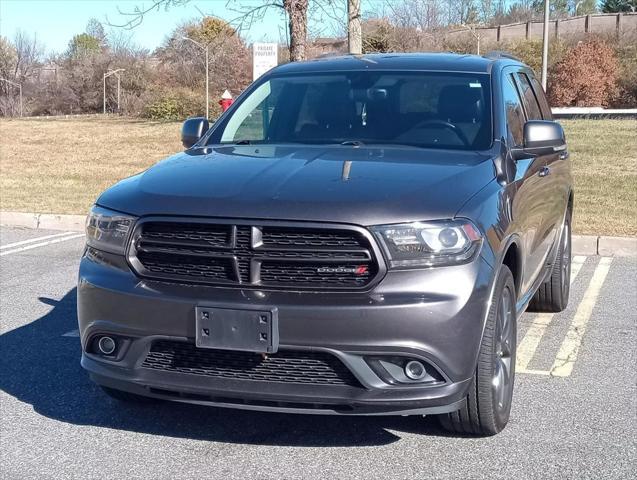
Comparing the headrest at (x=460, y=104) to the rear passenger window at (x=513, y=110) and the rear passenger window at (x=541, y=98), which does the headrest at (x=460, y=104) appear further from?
the rear passenger window at (x=541, y=98)

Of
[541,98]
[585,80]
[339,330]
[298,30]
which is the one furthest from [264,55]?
[585,80]

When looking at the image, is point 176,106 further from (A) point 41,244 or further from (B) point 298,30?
(A) point 41,244

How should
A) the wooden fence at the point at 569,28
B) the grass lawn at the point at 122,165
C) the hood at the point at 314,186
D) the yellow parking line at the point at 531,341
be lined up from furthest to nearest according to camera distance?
the wooden fence at the point at 569,28 → the grass lawn at the point at 122,165 → the yellow parking line at the point at 531,341 → the hood at the point at 314,186

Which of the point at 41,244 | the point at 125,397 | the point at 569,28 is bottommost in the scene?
the point at 41,244

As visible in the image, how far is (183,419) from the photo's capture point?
4535 millimetres

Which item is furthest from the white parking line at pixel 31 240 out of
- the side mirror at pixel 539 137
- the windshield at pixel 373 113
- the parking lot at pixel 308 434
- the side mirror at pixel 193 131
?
the side mirror at pixel 539 137

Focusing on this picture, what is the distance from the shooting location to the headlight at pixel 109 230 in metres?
3.93

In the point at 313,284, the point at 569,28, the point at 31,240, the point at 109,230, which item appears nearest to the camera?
the point at 313,284

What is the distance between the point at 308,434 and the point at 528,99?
2.94 meters

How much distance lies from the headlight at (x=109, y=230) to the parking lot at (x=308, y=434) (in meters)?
0.95

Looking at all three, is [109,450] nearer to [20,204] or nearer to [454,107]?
[454,107]

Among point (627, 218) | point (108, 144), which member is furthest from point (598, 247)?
point (108, 144)

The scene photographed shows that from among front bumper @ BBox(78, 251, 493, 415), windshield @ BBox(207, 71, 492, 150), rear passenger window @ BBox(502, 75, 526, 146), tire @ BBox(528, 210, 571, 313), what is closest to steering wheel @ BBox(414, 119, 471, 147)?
windshield @ BBox(207, 71, 492, 150)

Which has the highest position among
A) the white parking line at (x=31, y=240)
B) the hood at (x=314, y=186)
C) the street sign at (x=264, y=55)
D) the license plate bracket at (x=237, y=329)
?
the street sign at (x=264, y=55)
